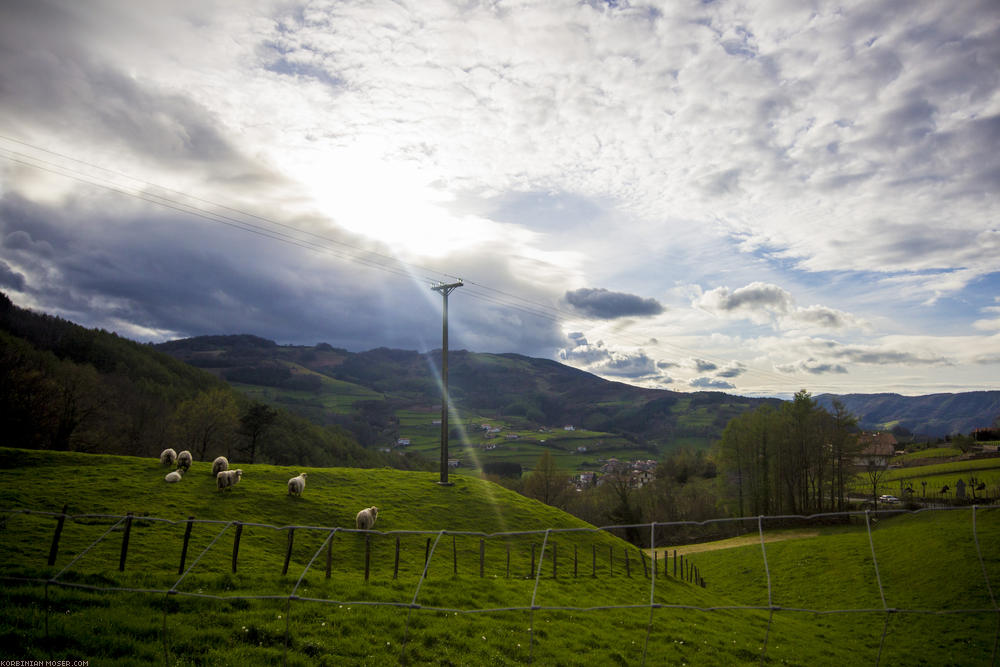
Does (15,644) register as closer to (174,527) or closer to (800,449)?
(174,527)

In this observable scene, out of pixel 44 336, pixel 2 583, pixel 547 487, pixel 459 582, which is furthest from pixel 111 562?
pixel 44 336

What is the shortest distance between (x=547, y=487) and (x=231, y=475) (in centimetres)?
6358

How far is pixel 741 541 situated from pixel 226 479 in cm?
6596

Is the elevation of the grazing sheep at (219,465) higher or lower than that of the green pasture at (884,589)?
higher

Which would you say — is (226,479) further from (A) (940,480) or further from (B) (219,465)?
(A) (940,480)

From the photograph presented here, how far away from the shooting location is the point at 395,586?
1739 centimetres

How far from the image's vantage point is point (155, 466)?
3547 centimetres

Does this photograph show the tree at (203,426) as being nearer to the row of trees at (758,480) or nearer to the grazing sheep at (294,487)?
the grazing sheep at (294,487)

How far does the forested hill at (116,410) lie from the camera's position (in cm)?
5379

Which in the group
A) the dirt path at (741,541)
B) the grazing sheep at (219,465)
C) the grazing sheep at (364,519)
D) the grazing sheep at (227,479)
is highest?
the grazing sheep at (219,465)

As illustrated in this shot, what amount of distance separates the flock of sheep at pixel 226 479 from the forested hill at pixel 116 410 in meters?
26.0

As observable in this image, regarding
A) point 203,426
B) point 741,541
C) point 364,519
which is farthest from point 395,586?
point 741,541

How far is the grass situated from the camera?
461 inches

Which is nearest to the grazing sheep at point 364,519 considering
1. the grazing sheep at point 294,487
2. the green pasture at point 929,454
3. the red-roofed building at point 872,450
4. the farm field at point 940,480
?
the grazing sheep at point 294,487
